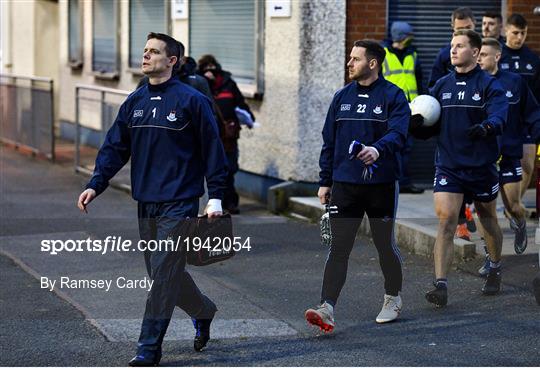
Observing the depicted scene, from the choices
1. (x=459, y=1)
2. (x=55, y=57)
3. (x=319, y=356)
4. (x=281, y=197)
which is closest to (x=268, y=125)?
(x=281, y=197)

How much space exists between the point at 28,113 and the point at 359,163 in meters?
12.7

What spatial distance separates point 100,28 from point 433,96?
1392cm

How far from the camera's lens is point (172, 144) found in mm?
7207

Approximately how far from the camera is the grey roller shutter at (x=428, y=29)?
1405 cm

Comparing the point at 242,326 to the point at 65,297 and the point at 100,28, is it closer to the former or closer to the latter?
the point at 65,297

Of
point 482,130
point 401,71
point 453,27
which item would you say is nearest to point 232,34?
point 401,71

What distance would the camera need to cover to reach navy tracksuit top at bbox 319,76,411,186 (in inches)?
315

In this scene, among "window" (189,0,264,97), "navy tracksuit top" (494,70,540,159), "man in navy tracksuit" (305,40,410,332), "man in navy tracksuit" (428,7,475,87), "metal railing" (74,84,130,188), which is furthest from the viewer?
"metal railing" (74,84,130,188)

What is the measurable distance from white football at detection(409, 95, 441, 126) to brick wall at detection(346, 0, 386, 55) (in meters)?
4.81

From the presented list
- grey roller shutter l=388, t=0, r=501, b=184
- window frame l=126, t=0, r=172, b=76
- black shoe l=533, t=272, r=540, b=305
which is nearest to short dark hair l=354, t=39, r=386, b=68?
black shoe l=533, t=272, r=540, b=305

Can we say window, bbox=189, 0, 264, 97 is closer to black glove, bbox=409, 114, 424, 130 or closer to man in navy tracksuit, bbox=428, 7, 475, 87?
man in navy tracksuit, bbox=428, 7, 475, 87

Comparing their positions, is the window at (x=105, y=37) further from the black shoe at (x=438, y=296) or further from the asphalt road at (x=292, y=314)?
the black shoe at (x=438, y=296)

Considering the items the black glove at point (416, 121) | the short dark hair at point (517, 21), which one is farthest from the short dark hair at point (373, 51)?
the short dark hair at point (517, 21)

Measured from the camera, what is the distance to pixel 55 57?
2558 cm
